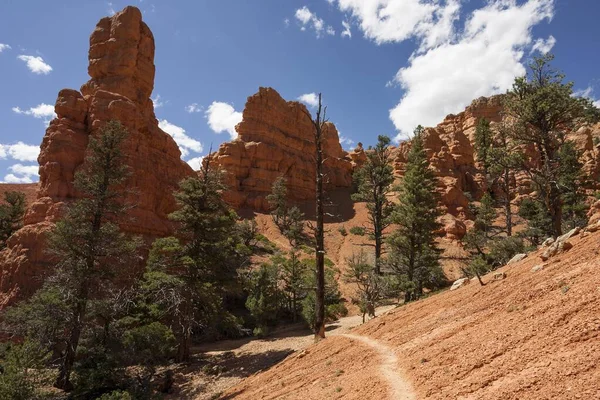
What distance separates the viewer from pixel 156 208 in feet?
105

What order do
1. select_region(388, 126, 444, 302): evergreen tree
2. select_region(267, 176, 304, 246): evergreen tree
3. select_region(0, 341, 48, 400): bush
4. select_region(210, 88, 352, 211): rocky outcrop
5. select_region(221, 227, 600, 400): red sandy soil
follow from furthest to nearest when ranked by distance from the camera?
select_region(210, 88, 352, 211): rocky outcrop
select_region(267, 176, 304, 246): evergreen tree
select_region(388, 126, 444, 302): evergreen tree
select_region(0, 341, 48, 400): bush
select_region(221, 227, 600, 400): red sandy soil

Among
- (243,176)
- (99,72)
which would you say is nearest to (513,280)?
(99,72)

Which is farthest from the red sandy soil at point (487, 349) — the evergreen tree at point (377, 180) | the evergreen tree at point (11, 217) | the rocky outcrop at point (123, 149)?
the evergreen tree at point (11, 217)

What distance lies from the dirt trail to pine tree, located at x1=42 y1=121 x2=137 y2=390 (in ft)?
45.7

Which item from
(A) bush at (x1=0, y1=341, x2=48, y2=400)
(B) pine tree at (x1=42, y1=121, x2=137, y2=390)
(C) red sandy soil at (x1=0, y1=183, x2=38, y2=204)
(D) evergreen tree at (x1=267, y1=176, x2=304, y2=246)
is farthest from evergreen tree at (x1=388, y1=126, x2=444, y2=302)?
(C) red sandy soil at (x1=0, y1=183, x2=38, y2=204)

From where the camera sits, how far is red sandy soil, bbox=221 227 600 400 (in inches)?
182

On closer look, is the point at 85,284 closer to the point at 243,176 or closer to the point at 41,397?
the point at 41,397

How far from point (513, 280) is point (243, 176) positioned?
5684cm

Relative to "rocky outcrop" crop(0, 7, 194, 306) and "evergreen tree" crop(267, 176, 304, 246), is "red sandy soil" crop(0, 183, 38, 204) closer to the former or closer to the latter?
"rocky outcrop" crop(0, 7, 194, 306)

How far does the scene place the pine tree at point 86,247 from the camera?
1625cm

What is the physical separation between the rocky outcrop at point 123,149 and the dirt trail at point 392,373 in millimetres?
16991

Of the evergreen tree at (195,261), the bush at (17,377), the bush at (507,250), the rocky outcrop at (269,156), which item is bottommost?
the bush at (17,377)

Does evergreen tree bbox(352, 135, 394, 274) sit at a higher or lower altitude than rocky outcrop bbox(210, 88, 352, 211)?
lower

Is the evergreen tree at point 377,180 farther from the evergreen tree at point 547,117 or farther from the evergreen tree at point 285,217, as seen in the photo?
the evergreen tree at point 547,117
